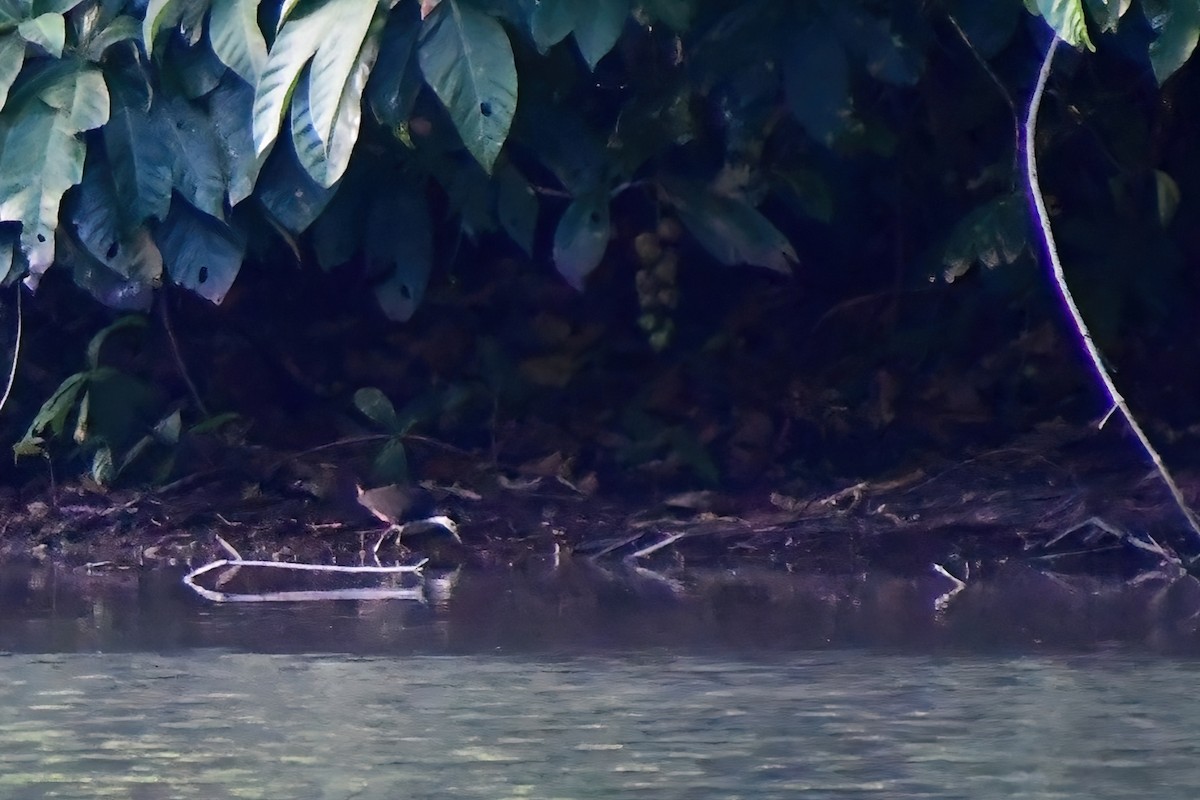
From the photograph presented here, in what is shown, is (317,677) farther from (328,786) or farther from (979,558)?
(979,558)

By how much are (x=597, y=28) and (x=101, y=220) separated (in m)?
0.82

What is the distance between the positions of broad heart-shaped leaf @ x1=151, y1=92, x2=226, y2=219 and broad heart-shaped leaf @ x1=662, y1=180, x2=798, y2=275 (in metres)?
0.80

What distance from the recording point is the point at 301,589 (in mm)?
2008

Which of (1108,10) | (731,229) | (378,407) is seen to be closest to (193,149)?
(378,407)

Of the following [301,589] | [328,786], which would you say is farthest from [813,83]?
[328,786]

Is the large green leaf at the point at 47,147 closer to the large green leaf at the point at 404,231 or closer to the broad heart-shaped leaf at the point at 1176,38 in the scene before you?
the large green leaf at the point at 404,231

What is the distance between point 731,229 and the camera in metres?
2.40

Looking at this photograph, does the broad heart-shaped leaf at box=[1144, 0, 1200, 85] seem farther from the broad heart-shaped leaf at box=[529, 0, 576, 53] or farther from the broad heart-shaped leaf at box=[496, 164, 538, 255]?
the broad heart-shaped leaf at box=[496, 164, 538, 255]

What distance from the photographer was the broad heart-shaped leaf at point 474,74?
173 cm

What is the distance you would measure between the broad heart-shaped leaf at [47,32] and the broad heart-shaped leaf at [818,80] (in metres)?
1.00

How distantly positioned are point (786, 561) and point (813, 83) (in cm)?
71

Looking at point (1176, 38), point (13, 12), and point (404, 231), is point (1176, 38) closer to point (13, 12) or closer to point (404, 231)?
point (404, 231)

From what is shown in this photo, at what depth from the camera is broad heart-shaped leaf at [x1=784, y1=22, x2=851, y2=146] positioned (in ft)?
6.77

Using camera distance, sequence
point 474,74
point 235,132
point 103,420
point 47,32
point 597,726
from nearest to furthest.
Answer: point 597,726, point 474,74, point 47,32, point 235,132, point 103,420
